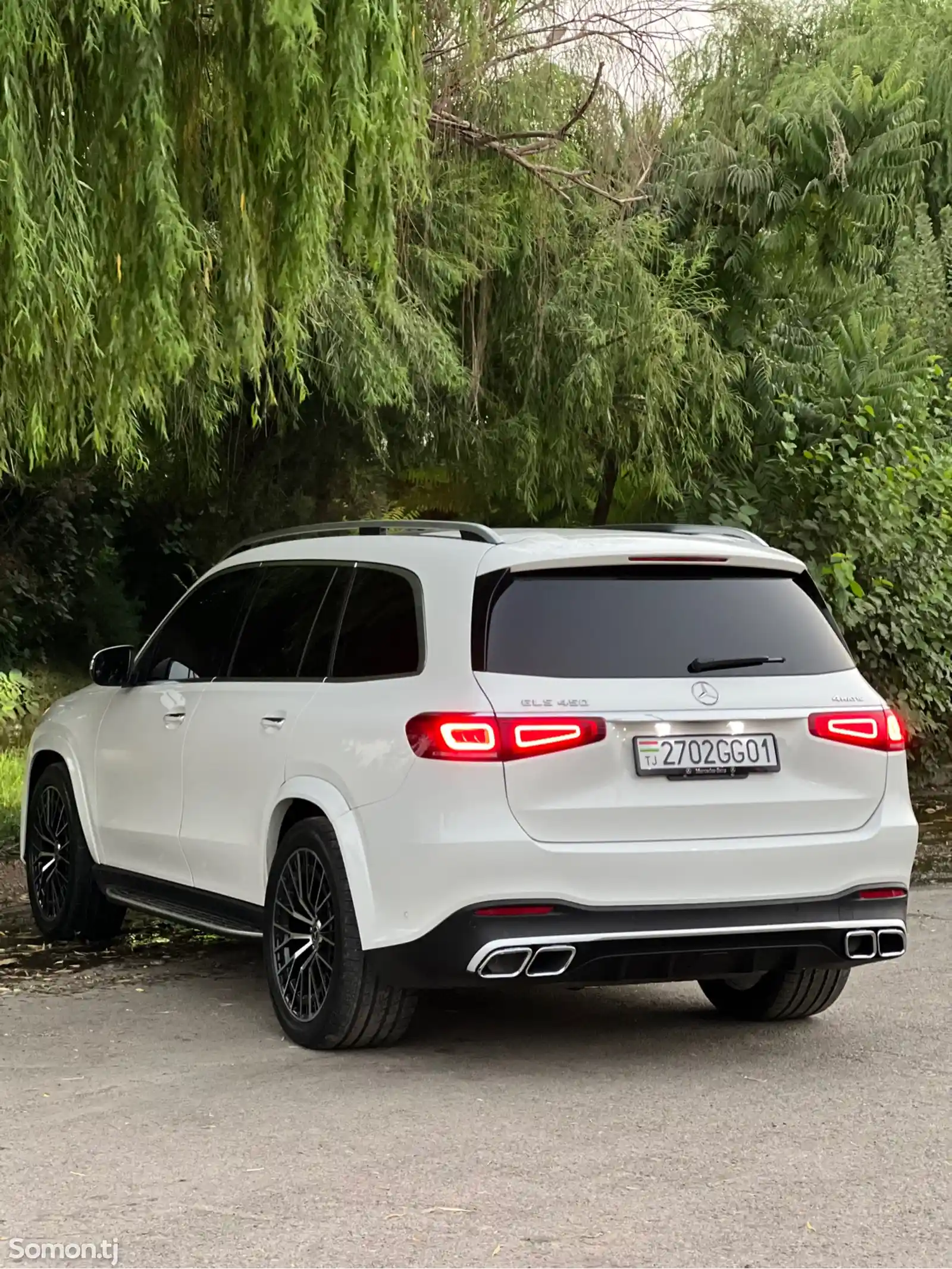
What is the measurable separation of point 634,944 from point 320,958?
1.21 metres

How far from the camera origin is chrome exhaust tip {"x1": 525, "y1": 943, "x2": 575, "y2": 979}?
20.8 feet

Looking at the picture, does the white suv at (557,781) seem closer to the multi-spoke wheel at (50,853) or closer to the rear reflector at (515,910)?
the rear reflector at (515,910)

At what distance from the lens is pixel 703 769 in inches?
258

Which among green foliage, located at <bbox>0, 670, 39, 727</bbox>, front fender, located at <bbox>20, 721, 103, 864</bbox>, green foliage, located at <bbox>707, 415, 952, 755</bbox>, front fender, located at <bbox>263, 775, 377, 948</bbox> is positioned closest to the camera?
front fender, located at <bbox>263, 775, 377, 948</bbox>

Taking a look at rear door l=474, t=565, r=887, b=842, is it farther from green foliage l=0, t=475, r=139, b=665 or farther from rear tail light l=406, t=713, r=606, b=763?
green foliage l=0, t=475, r=139, b=665

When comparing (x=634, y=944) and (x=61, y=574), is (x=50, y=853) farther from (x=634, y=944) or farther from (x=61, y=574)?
(x=61, y=574)

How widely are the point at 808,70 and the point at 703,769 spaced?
11948 mm

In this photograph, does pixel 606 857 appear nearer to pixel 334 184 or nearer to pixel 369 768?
pixel 369 768

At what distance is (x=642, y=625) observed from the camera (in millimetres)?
6746

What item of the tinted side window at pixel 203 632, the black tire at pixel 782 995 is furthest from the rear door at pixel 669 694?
the tinted side window at pixel 203 632

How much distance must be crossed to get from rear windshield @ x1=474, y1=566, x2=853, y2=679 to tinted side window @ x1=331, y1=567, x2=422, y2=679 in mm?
340

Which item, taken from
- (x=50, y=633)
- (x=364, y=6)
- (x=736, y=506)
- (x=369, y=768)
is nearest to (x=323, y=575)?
(x=369, y=768)

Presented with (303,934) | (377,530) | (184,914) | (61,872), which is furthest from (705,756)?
(61,872)

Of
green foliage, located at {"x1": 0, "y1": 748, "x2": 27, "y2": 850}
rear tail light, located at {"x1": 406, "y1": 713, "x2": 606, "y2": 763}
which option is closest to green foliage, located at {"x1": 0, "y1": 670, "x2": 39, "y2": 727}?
green foliage, located at {"x1": 0, "y1": 748, "x2": 27, "y2": 850}
